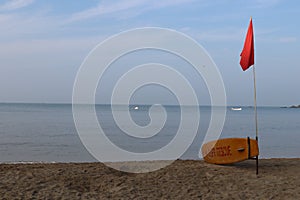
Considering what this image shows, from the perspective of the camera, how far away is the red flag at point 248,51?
32.5 ft

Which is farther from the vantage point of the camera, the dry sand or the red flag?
the red flag

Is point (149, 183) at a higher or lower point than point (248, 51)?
lower

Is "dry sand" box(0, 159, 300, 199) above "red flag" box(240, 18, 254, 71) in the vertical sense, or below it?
below

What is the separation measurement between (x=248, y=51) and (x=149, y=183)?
11.9 feet

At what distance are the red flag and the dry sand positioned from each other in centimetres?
247

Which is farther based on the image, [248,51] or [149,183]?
[248,51]

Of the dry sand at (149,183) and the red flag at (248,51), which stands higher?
the red flag at (248,51)

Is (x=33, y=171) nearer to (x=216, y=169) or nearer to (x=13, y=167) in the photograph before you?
(x=13, y=167)

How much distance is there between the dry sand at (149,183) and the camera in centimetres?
830

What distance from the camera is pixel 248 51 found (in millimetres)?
9953

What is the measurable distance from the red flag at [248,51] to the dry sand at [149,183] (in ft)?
8.10

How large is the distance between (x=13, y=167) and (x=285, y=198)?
6177mm

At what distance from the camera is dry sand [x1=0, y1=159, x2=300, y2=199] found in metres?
8.30

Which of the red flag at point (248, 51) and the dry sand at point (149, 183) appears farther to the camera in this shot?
the red flag at point (248, 51)
